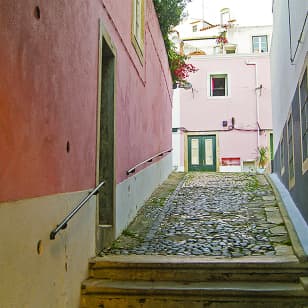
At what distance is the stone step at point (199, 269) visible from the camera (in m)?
4.07

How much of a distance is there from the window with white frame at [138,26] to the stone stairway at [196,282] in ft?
12.6

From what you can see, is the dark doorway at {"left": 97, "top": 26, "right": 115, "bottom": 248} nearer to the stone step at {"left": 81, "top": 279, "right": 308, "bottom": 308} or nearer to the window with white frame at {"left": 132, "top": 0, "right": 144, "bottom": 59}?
the stone step at {"left": 81, "top": 279, "right": 308, "bottom": 308}

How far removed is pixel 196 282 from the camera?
4.11 m

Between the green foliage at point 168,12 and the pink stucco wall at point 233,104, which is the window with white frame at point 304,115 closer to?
the green foliage at point 168,12

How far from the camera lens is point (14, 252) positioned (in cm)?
246

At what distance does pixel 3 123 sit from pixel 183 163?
1581 cm

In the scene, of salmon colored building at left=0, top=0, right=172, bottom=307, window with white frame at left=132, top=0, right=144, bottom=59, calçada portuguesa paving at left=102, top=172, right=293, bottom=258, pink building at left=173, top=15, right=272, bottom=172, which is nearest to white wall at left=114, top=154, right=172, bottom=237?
salmon colored building at left=0, top=0, right=172, bottom=307


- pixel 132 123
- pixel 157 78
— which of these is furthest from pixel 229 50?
pixel 132 123

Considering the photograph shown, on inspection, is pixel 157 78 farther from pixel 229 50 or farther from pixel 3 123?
pixel 229 50

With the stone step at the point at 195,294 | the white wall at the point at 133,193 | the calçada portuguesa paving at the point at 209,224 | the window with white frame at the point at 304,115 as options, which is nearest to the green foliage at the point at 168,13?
the white wall at the point at 133,193

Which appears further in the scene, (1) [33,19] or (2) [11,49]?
(1) [33,19]

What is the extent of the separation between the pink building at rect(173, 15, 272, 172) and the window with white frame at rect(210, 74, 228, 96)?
0.04 metres

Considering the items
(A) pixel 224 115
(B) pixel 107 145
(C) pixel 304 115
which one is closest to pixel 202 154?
(A) pixel 224 115

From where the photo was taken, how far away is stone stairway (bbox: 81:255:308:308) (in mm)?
3773
